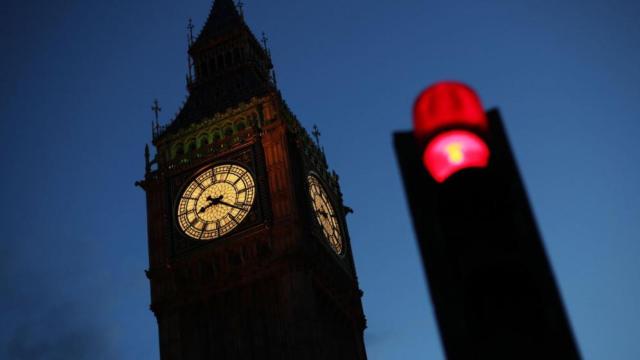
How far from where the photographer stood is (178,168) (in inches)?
1813

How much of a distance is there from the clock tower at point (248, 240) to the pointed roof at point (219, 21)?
6.67 m

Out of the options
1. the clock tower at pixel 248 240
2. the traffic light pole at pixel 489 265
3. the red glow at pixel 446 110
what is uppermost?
the clock tower at pixel 248 240

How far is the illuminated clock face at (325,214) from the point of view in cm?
4438

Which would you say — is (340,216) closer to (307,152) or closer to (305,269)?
(307,152)

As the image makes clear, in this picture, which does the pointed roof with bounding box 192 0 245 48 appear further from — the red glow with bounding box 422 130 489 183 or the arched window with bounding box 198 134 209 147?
the red glow with bounding box 422 130 489 183

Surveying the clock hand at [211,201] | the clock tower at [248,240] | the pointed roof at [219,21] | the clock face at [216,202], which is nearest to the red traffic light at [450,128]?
the clock tower at [248,240]

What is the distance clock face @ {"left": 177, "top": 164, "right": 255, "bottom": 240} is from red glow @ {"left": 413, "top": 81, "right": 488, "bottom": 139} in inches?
1515

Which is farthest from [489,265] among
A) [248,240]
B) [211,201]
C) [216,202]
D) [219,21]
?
[219,21]

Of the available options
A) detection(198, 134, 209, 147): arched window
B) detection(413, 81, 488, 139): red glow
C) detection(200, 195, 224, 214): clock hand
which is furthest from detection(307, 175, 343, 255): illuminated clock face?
detection(413, 81, 488, 139): red glow

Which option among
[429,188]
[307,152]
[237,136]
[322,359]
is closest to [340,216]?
[307,152]

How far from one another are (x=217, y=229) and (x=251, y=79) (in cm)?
1067

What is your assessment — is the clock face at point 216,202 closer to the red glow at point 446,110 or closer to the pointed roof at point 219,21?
the pointed roof at point 219,21

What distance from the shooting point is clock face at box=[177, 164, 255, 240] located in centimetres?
4241

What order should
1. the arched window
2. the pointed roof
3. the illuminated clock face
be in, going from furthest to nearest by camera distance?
the pointed roof
the arched window
the illuminated clock face
